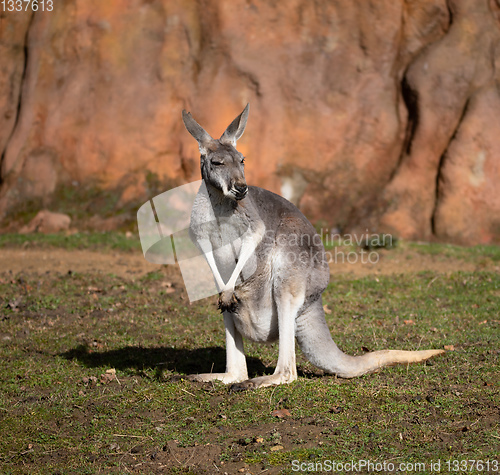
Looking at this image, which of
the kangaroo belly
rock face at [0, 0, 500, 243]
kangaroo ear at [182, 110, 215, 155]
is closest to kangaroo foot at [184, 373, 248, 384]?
the kangaroo belly

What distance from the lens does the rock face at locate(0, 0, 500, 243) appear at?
9.65m

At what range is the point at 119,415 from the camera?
147 inches

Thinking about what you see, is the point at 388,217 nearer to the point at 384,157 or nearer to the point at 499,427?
the point at 384,157

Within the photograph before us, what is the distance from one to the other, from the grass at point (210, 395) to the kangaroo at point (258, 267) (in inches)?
5.5

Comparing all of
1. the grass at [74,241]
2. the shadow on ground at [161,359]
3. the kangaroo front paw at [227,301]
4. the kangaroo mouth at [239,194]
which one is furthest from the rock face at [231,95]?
the kangaroo mouth at [239,194]

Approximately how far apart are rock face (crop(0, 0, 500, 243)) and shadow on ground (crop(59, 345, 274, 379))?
15.9ft

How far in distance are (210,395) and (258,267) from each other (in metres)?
0.85

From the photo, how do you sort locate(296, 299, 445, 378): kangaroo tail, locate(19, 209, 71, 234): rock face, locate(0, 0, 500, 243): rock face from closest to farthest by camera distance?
1. locate(296, 299, 445, 378): kangaroo tail
2. locate(19, 209, 71, 234): rock face
3. locate(0, 0, 500, 243): rock face

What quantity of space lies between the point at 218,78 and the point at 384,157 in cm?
285

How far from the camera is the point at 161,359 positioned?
480cm

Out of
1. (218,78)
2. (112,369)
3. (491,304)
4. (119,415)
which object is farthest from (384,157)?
(119,415)

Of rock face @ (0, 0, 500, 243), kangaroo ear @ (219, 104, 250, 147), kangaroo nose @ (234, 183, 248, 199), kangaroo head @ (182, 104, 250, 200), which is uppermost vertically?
rock face @ (0, 0, 500, 243)

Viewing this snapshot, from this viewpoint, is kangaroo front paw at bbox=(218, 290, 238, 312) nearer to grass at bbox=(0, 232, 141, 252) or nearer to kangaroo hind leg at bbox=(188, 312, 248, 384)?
kangaroo hind leg at bbox=(188, 312, 248, 384)

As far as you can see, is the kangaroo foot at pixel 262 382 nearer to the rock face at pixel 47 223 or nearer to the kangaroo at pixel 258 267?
the kangaroo at pixel 258 267
